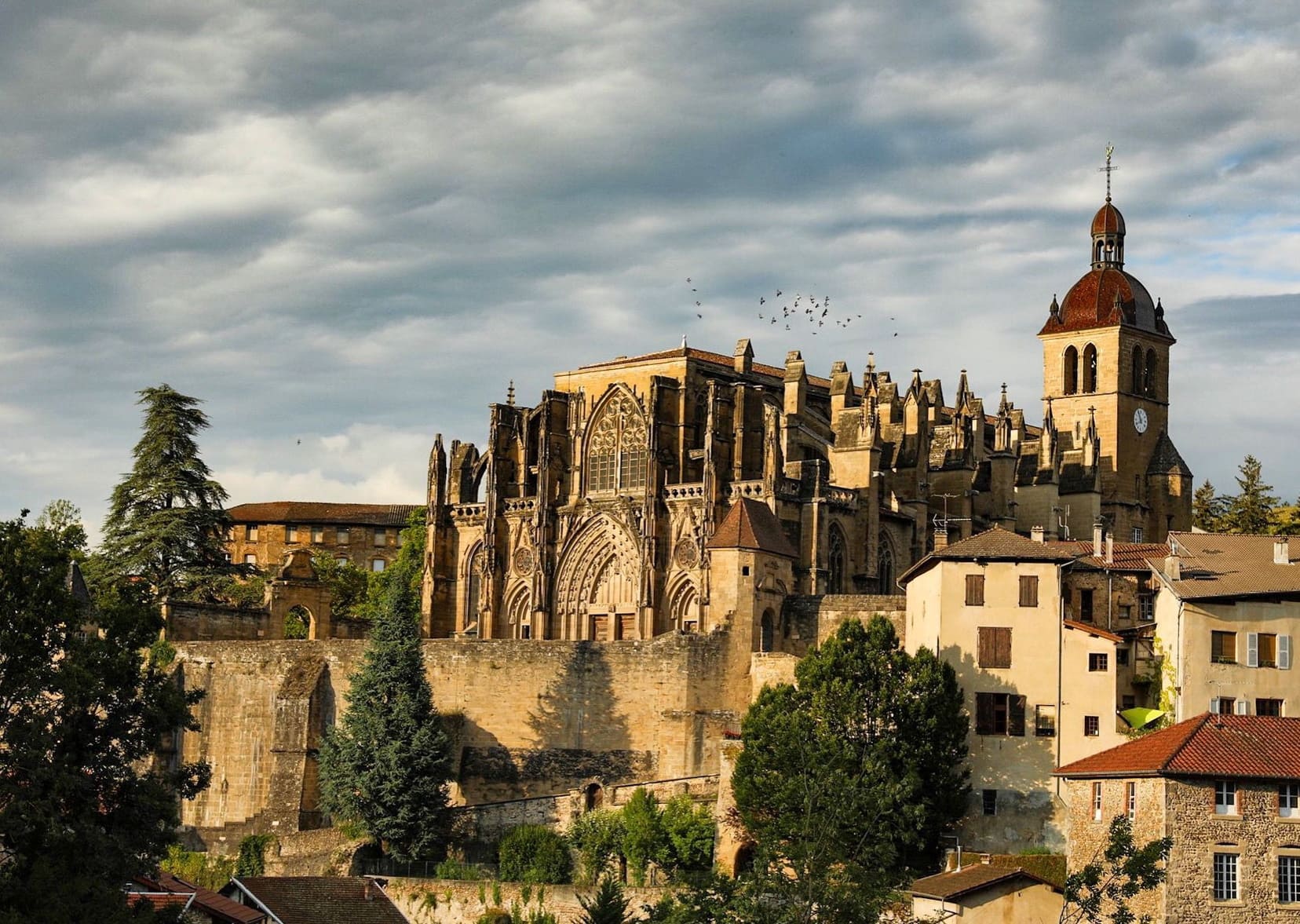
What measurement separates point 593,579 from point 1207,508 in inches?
1352

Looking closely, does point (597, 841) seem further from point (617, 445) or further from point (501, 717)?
point (617, 445)

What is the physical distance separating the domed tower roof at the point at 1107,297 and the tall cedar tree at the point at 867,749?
4830 centimetres

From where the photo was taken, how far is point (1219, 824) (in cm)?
6053

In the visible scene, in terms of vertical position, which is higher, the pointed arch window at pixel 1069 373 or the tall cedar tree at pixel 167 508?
the pointed arch window at pixel 1069 373

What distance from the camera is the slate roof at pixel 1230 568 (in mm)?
69000

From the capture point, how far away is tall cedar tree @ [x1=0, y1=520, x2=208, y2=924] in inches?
2034

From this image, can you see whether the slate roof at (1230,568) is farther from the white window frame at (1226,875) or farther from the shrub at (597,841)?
the shrub at (597,841)

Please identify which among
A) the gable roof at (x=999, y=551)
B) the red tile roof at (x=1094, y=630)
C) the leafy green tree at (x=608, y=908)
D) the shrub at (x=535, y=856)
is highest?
the gable roof at (x=999, y=551)

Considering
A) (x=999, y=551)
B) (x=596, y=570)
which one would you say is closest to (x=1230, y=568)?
(x=999, y=551)

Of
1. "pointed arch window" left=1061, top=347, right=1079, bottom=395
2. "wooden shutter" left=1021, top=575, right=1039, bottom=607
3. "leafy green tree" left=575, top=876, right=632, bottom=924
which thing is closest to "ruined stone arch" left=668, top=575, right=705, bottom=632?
"wooden shutter" left=1021, top=575, right=1039, bottom=607

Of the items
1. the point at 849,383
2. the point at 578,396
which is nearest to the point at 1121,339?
the point at 849,383

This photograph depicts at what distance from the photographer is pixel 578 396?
101625mm

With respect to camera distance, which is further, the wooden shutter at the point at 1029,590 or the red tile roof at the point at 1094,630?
the wooden shutter at the point at 1029,590

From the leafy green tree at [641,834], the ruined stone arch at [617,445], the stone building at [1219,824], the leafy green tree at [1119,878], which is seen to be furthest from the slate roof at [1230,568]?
the ruined stone arch at [617,445]
